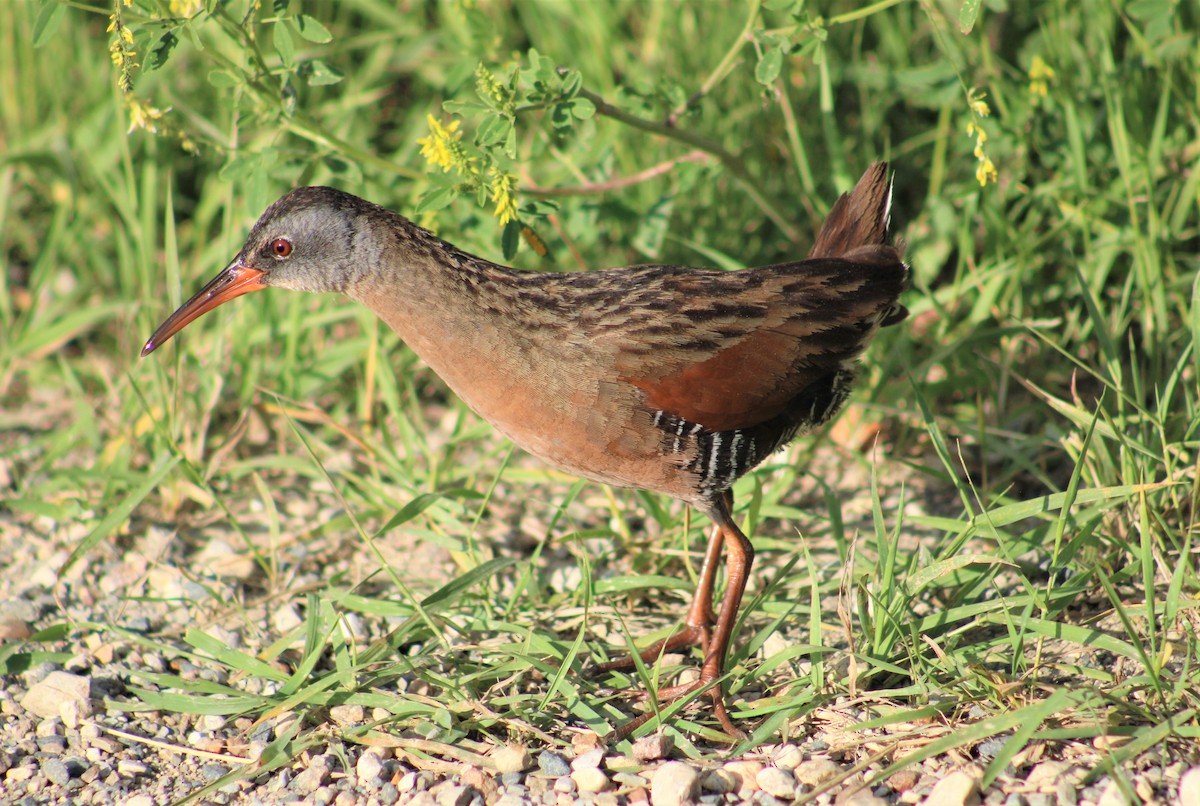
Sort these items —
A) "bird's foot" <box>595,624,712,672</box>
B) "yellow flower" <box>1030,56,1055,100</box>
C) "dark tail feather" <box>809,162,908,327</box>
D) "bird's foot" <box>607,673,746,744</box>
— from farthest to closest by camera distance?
"yellow flower" <box>1030,56,1055,100</box> → "dark tail feather" <box>809,162,908,327</box> → "bird's foot" <box>595,624,712,672</box> → "bird's foot" <box>607,673,746,744</box>

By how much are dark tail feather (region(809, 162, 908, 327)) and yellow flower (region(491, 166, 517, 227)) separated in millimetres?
974

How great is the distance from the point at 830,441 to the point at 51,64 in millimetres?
3617

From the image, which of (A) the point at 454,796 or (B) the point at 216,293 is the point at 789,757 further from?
(B) the point at 216,293

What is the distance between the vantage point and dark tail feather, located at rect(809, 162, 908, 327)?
344cm

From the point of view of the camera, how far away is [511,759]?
2.70m

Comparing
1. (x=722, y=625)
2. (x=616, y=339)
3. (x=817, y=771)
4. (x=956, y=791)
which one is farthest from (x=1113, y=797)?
(x=616, y=339)

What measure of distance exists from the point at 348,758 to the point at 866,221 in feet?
6.74

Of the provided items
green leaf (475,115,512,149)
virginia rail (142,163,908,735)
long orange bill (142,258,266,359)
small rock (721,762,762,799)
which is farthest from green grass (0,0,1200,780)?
long orange bill (142,258,266,359)

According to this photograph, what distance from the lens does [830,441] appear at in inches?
160

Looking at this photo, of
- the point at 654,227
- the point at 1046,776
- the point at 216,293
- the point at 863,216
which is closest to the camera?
the point at 1046,776

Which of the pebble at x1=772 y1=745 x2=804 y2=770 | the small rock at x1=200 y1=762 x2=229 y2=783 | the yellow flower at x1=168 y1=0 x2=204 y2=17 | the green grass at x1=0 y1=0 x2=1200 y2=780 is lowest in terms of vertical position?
the small rock at x1=200 y1=762 x2=229 y2=783

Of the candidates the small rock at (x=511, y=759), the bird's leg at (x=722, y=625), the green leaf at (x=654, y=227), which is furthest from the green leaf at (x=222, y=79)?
the small rock at (x=511, y=759)

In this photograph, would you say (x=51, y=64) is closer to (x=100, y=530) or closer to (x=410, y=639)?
(x=100, y=530)

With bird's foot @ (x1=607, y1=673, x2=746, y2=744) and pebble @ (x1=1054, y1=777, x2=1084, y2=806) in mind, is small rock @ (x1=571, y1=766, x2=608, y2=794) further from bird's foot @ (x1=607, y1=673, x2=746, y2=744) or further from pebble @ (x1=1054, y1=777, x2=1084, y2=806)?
pebble @ (x1=1054, y1=777, x2=1084, y2=806)
